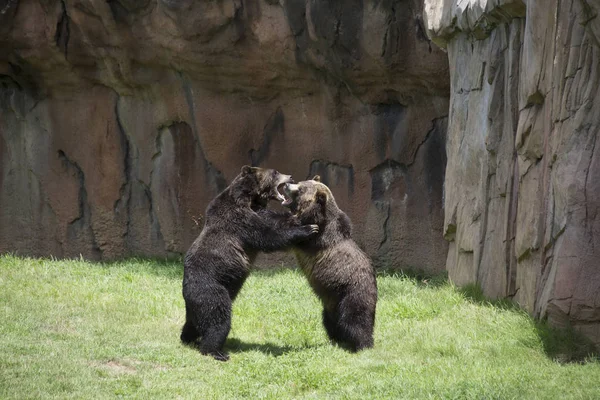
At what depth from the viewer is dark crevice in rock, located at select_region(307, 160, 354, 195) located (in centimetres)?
1394

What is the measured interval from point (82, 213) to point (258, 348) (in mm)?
7649

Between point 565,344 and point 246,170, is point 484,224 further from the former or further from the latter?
point 246,170

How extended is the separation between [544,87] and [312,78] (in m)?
5.97

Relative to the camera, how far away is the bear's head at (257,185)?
8.91m

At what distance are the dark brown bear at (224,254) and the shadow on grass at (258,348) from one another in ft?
1.00

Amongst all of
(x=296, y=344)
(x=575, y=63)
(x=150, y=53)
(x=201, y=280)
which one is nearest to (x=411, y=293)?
(x=296, y=344)

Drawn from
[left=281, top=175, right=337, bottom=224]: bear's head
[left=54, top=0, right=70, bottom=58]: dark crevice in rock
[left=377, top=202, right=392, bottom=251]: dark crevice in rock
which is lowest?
[left=377, top=202, right=392, bottom=251]: dark crevice in rock

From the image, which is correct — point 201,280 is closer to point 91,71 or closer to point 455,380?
point 455,380

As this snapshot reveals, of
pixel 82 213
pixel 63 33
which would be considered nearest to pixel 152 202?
pixel 82 213

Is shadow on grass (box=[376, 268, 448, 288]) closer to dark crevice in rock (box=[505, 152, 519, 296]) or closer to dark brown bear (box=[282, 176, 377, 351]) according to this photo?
dark crevice in rock (box=[505, 152, 519, 296])

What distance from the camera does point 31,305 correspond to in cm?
966

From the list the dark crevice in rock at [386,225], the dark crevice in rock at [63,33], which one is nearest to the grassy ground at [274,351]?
the dark crevice in rock at [386,225]

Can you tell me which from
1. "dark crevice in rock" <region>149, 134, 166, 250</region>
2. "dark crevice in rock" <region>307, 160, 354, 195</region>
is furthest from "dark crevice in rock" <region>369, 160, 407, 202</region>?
"dark crevice in rock" <region>149, 134, 166, 250</region>

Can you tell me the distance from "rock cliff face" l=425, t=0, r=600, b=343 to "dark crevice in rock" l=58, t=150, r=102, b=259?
265 inches
